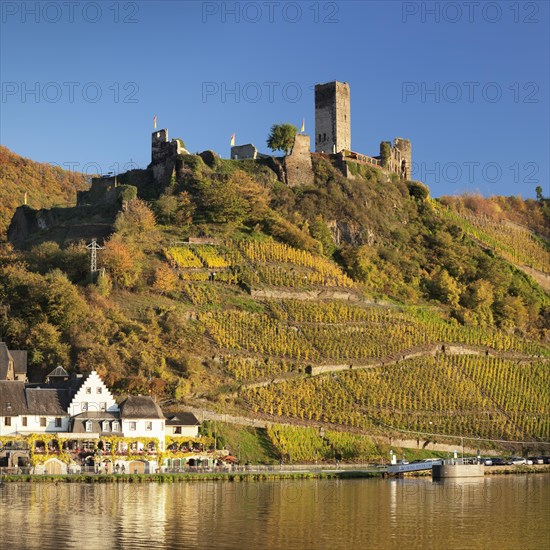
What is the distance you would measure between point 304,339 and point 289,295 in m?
6.53

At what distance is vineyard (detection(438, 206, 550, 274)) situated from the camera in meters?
130

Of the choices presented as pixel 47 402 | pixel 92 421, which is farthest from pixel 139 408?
pixel 47 402

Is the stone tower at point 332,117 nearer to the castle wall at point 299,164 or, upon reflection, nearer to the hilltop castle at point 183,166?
the hilltop castle at point 183,166

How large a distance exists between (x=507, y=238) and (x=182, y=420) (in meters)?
73.7

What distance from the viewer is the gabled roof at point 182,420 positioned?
75.7m

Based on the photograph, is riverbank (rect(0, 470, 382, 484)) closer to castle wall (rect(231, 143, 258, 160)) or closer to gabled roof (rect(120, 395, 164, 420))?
gabled roof (rect(120, 395, 164, 420))

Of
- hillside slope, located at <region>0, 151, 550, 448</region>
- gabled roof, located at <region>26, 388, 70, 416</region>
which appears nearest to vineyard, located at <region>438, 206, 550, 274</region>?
hillside slope, located at <region>0, 151, 550, 448</region>

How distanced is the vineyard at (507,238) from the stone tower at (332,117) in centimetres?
1523

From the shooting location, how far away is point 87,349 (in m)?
81.4

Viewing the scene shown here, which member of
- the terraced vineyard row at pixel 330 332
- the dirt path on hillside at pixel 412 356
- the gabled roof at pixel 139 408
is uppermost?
the terraced vineyard row at pixel 330 332

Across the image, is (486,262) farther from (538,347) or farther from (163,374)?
(163,374)

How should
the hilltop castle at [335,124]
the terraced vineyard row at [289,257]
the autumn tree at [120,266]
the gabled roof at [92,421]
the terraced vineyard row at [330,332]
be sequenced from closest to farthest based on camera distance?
the gabled roof at [92,421], the terraced vineyard row at [330,332], the autumn tree at [120,266], the terraced vineyard row at [289,257], the hilltop castle at [335,124]

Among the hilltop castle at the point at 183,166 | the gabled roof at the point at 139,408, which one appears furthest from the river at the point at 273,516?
the hilltop castle at the point at 183,166

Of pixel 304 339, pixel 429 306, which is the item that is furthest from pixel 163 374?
pixel 429 306
